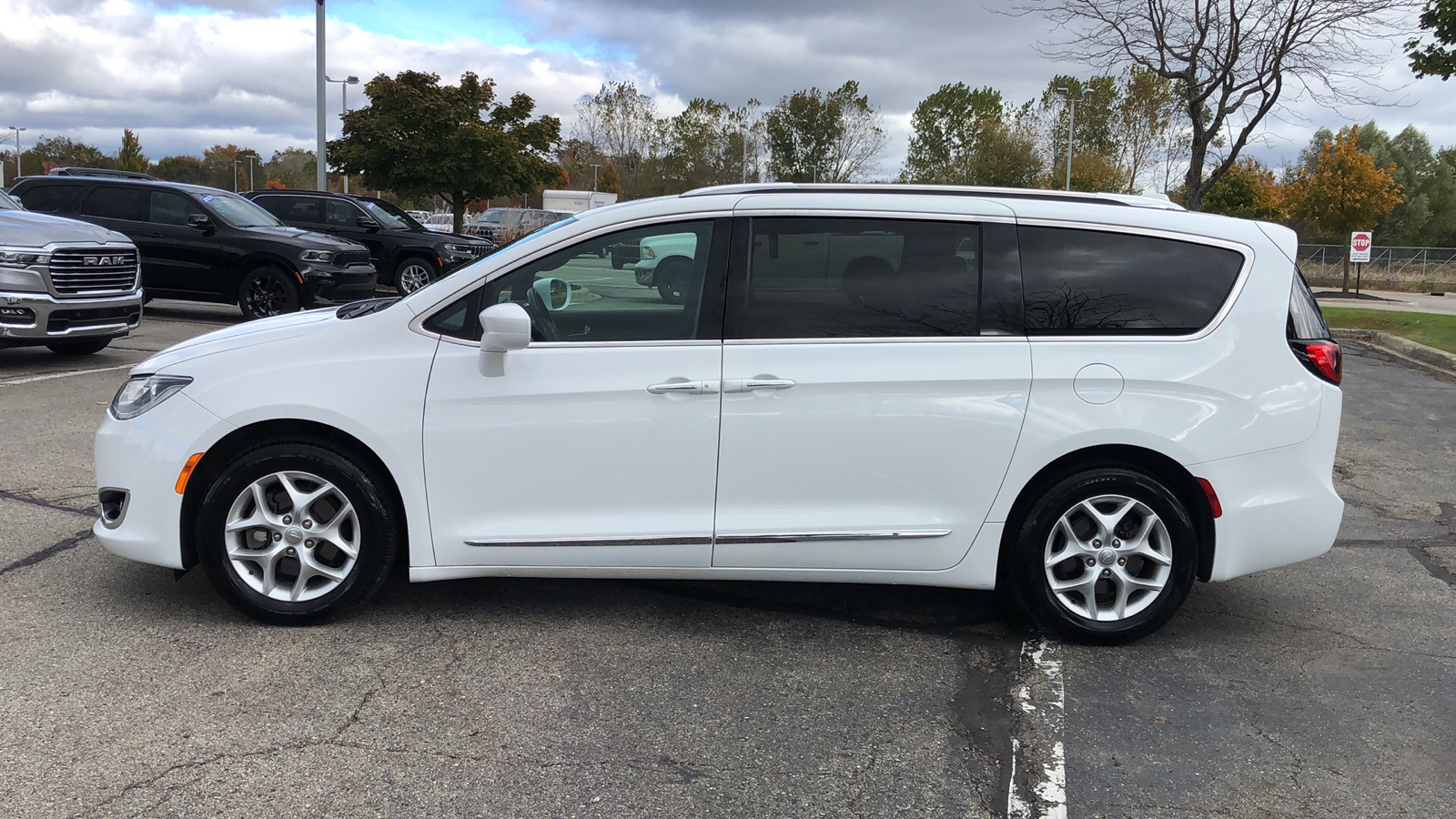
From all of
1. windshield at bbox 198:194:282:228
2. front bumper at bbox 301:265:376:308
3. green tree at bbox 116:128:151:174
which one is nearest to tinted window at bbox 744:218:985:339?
front bumper at bbox 301:265:376:308

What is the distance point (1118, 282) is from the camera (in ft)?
13.9

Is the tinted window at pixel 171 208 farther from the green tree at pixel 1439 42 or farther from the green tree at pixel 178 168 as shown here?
the green tree at pixel 178 168

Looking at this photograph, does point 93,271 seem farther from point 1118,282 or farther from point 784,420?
point 1118,282

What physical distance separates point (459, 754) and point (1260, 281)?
11.1 feet

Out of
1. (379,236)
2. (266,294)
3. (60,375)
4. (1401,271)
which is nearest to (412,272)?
(379,236)

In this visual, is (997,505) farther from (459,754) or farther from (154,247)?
(154,247)

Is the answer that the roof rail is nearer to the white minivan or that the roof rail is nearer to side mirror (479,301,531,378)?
the white minivan

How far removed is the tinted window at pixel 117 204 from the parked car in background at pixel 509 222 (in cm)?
1515

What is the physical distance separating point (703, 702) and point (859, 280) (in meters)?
1.66

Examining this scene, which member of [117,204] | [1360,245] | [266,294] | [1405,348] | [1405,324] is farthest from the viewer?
[1360,245]

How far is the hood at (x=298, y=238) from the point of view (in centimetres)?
1363

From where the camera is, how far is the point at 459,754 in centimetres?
328

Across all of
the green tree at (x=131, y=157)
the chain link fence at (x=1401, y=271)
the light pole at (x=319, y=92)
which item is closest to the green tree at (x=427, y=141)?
the light pole at (x=319, y=92)

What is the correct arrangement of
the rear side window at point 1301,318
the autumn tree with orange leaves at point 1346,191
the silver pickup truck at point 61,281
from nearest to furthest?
the rear side window at point 1301,318, the silver pickup truck at point 61,281, the autumn tree with orange leaves at point 1346,191
